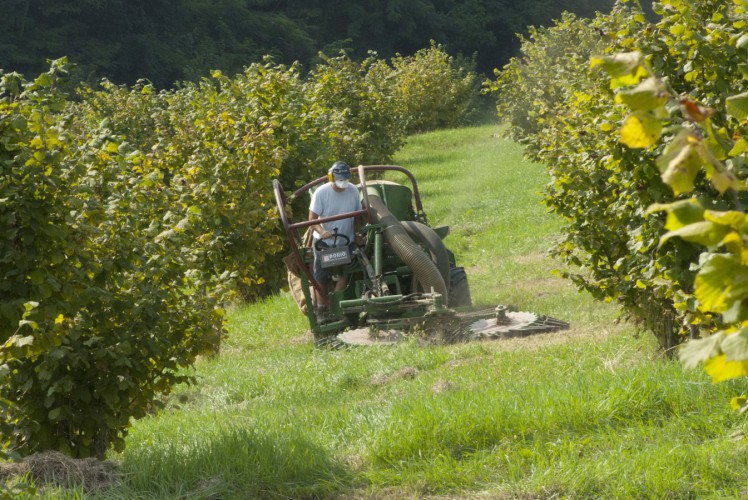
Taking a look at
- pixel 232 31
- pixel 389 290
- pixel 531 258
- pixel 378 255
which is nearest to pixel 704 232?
pixel 378 255

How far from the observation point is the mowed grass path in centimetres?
462

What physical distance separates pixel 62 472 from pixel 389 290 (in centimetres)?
535

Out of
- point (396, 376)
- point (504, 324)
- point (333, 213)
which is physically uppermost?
point (333, 213)

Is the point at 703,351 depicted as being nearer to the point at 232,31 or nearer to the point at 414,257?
the point at 414,257

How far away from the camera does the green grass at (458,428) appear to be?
4.63 meters

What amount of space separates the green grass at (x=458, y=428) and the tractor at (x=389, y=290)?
0.61 metres

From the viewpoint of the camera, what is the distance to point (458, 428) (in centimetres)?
527

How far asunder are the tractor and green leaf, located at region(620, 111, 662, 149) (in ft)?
23.3

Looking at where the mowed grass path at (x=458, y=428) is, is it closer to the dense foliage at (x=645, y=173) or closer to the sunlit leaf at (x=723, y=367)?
the dense foliage at (x=645, y=173)

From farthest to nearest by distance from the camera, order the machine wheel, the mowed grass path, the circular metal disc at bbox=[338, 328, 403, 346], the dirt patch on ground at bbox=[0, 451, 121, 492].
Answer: the machine wheel < the circular metal disc at bbox=[338, 328, 403, 346] < the dirt patch on ground at bbox=[0, 451, 121, 492] < the mowed grass path

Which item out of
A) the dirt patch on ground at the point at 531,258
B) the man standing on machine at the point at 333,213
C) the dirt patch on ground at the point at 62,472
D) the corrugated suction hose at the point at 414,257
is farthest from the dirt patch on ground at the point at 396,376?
the dirt patch on ground at the point at 531,258

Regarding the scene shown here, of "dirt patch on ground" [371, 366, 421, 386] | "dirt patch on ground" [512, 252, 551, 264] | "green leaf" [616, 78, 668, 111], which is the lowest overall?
"dirt patch on ground" [512, 252, 551, 264]

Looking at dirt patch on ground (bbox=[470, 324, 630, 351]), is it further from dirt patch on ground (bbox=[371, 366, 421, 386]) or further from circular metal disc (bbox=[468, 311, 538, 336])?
dirt patch on ground (bbox=[371, 366, 421, 386])

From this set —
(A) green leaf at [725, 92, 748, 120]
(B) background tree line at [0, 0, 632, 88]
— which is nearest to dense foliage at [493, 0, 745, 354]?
(A) green leaf at [725, 92, 748, 120]
